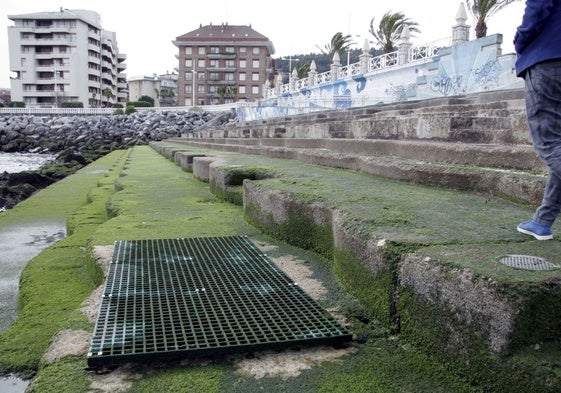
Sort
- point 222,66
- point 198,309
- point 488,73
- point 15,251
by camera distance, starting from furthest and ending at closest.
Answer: point 222,66
point 488,73
point 15,251
point 198,309

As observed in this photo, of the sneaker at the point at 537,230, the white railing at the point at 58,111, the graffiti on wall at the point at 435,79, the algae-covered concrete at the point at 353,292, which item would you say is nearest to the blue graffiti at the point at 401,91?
the graffiti on wall at the point at 435,79

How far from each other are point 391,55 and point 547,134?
22.9 m

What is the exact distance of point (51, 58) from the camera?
86188mm

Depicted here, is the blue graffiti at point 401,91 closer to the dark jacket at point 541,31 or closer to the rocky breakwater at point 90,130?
the rocky breakwater at point 90,130

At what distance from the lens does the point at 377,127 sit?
7109 mm

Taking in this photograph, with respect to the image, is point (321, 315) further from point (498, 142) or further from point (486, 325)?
point (498, 142)

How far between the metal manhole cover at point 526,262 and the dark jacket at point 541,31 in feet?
3.10

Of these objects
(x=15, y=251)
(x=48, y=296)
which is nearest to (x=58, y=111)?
(x=15, y=251)

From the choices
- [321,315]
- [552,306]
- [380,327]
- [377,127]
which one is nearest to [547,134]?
[552,306]

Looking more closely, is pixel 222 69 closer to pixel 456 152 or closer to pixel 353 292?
pixel 456 152

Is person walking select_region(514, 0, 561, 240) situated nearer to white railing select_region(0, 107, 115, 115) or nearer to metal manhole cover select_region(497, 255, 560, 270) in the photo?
metal manhole cover select_region(497, 255, 560, 270)

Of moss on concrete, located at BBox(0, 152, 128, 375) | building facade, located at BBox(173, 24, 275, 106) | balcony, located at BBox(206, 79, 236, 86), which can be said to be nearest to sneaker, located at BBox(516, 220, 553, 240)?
moss on concrete, located at BBox(0, 152, 128, 375)

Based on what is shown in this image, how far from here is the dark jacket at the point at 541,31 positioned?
2111mm

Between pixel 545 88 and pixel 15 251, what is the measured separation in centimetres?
479
